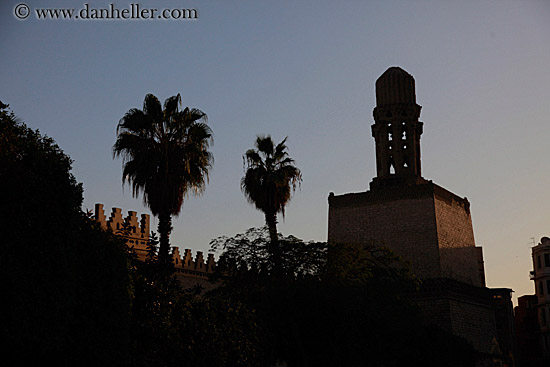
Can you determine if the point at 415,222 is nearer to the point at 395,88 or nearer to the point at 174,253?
the point at 395,88

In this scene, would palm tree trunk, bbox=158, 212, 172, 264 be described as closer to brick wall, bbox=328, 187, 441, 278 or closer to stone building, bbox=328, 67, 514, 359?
brick wall, bbox=328, 187, 441, 278

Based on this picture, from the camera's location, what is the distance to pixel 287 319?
88.9 feet

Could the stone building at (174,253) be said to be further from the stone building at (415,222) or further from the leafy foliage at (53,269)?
the leafy foliage at (53,269)

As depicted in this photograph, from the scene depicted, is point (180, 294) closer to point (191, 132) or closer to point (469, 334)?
point (191, 132)

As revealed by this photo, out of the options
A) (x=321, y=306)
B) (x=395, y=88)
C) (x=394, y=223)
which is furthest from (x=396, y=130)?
(x=321, y=306)

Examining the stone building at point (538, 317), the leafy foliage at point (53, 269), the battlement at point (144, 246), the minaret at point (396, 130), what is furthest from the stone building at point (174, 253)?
the stone building at point (538, 317)

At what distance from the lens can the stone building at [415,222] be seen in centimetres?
4444

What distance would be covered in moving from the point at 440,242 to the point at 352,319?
1966cm

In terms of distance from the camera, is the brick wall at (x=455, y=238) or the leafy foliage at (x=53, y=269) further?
the brick wall at (x=455, y=238)

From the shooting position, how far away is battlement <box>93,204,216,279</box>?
34.1 m

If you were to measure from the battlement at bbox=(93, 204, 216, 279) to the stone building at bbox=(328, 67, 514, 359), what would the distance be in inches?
424

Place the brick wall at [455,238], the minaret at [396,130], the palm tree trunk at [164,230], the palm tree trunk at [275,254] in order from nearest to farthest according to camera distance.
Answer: the palm tree trunk at [164,230] → the palm tree trunk at [275,254] → the brick wall at [455,238] → the minaret at [396,130]

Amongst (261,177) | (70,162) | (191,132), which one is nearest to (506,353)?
(261,177)

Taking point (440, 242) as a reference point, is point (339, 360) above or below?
below
